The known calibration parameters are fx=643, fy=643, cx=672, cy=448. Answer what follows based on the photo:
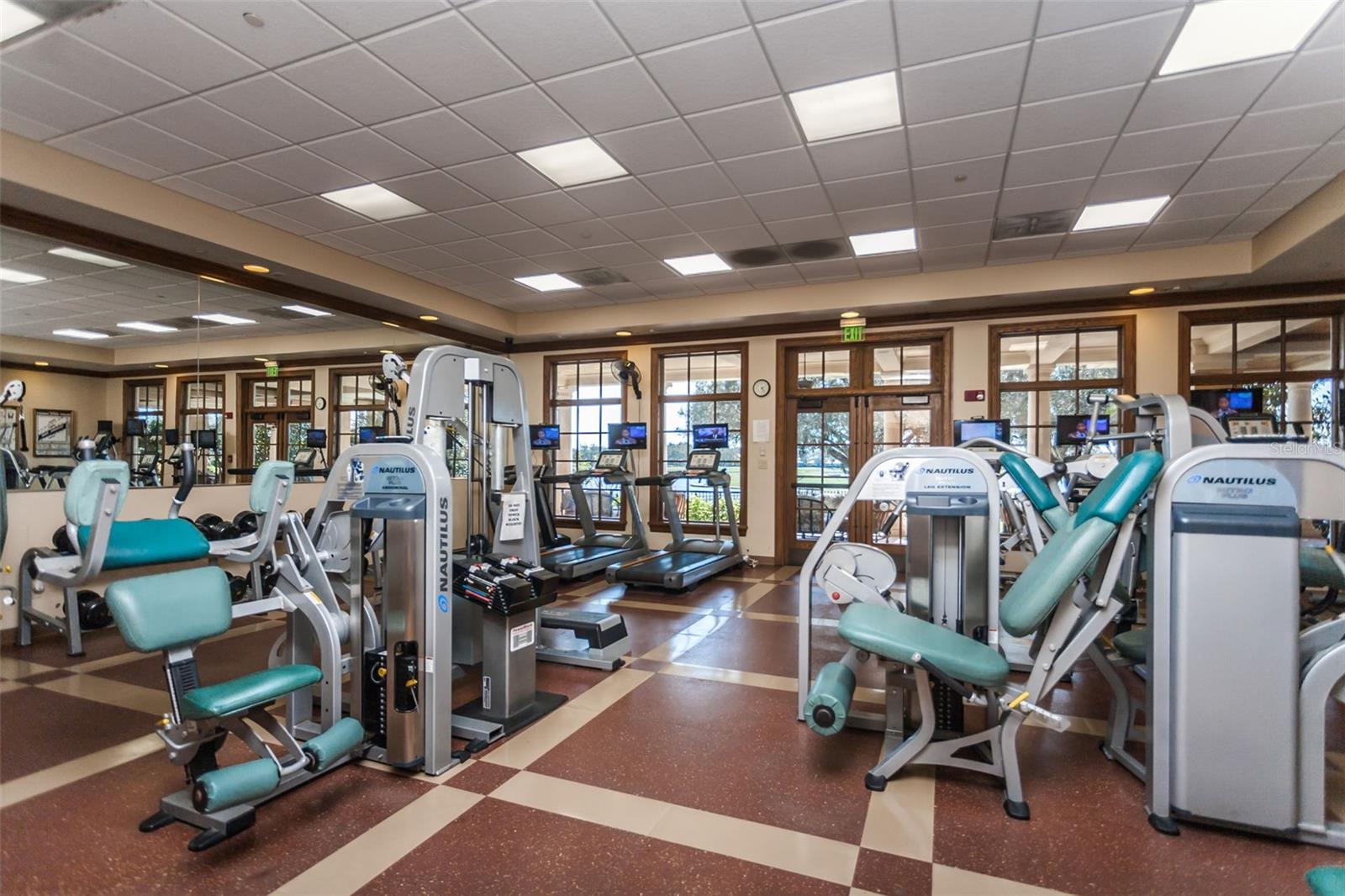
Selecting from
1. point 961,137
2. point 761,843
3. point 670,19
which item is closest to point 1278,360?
point 961,137

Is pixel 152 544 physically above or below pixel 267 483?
below

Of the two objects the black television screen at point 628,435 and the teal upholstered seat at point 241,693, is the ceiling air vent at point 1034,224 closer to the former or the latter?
the black television screen at point 628,435

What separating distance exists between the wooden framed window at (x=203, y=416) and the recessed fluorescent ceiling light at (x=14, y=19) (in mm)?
3458

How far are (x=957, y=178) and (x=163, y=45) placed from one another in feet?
15.6

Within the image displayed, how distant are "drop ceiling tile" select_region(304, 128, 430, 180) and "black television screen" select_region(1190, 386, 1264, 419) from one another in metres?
6.75

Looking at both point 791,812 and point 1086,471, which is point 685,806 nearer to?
point 791,812

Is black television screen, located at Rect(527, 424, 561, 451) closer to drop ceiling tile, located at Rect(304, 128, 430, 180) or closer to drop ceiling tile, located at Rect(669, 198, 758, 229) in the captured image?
drop ceiling tile, located at Rect(669, 198, 758, 229)

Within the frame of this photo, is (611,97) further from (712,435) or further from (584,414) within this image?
(584,414)

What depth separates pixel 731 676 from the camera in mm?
3918

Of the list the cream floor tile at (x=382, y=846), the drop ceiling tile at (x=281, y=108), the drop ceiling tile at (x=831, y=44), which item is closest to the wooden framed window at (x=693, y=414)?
the drop ceiling tile at (x=831, y=44)

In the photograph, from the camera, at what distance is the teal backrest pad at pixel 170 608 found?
212 centimetres

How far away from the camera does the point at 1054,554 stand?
2391mm

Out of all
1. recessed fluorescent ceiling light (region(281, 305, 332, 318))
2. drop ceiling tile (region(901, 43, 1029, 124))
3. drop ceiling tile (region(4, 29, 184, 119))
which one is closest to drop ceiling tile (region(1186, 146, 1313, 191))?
drop ceiling tile (region(901, 43, 1029, 124))

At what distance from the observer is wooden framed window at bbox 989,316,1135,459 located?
6.82 meters
